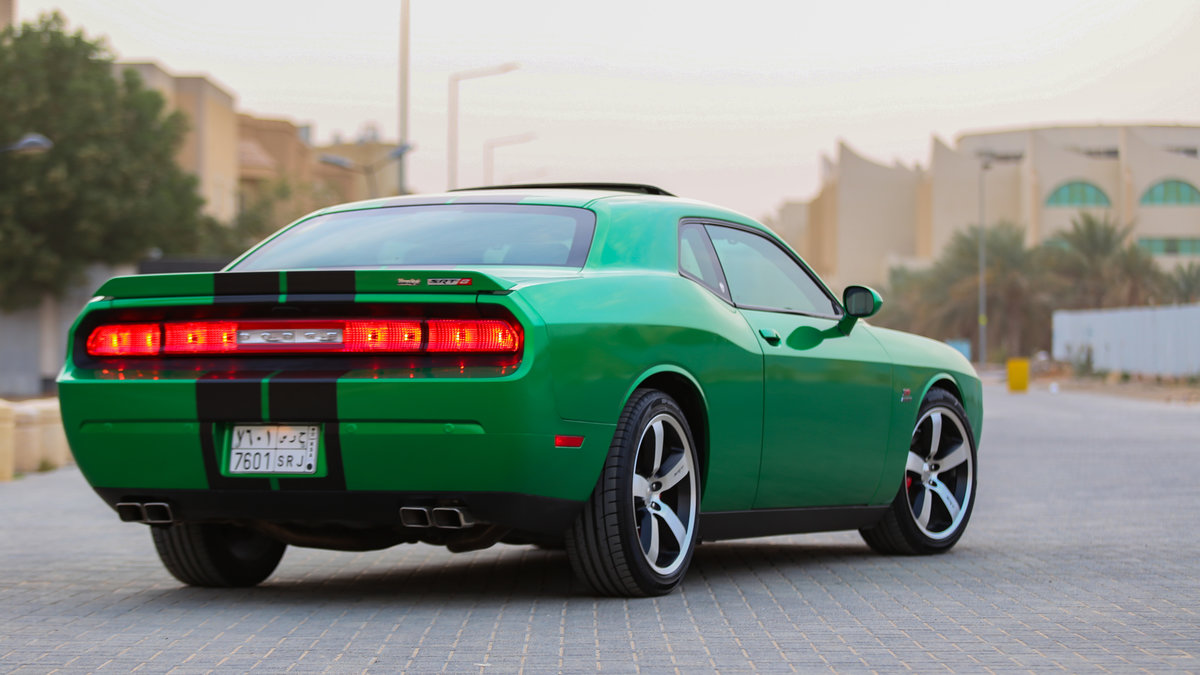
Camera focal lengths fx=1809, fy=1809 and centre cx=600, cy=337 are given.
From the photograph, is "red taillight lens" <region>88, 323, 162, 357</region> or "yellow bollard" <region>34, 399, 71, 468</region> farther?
"yellow bollard" <region>34, 399, 71, 468</region>

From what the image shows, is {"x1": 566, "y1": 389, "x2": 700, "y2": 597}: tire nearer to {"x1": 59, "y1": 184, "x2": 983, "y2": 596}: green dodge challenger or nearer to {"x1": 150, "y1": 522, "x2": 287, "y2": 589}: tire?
{"x1": 59, "y1": 184, "x2": 983, "y2": 596}: green dodge challenger

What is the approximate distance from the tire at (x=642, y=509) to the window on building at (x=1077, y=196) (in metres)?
105

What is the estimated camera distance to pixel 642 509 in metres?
6.76

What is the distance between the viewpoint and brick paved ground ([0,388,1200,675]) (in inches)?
216

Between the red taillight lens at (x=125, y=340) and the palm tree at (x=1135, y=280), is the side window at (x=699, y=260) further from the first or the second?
the palm tree at (x=1135, y=280)

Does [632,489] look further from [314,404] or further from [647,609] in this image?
[314,404]

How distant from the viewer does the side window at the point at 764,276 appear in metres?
7.63

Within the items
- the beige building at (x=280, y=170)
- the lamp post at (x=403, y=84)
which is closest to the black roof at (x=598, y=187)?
the lamp post at (x=403, y=84)

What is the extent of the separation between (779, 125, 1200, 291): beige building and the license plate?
86144 mm

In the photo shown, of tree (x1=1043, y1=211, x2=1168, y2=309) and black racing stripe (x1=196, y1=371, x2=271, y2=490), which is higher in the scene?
tree (x1=1043, y1=211, x2=1168, y2=309)

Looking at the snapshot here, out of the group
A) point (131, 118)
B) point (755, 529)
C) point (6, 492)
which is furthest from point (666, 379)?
point (131, 118)

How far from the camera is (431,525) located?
632cm

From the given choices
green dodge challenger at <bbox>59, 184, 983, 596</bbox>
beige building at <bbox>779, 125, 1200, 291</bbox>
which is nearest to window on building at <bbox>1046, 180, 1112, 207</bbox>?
beige building at <bbox>779, 125, 1200, 291</bbox>

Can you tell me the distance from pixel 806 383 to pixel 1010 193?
10764cm
